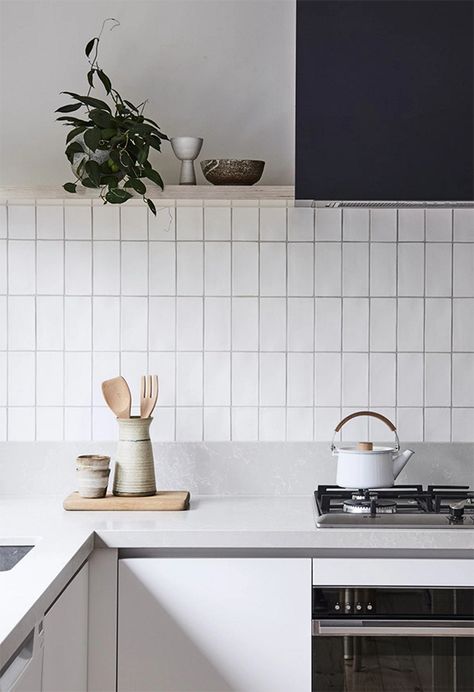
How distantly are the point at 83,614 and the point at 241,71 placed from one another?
5.42 ft

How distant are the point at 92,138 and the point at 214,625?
1308 millimetres

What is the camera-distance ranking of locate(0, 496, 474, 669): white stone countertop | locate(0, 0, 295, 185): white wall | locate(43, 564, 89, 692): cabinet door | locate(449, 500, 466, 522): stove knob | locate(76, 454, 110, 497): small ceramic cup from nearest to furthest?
locate(43, 564, 89, 692): cabinet door → locate(0, 496, 474, 669): white stone countertop → locate(449, 500, 466, 522): stove knob → locate(76, 454, 110, 497): small ceramic cup → locate(0, 0, 295, 185): white wall

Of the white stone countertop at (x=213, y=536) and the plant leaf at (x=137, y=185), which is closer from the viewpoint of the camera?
the white stone countertop at (x=213, y=536)

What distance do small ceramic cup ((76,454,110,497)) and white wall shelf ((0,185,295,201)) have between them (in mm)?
736

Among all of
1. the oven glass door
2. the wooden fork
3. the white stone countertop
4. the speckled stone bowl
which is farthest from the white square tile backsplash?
the oven glass door

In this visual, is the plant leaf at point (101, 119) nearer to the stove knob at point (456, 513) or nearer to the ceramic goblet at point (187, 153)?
the ceramic goblet at point (187, 153)

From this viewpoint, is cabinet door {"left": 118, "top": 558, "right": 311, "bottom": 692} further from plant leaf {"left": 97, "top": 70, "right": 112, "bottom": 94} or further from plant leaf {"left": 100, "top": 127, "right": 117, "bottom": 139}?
plant leaf {"left": 97, "top": 70, "right": 112, "bottom": 94}

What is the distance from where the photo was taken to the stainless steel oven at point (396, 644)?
7.47 ft

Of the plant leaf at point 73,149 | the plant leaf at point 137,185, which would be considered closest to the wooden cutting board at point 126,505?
the plant leaf at point 137,185

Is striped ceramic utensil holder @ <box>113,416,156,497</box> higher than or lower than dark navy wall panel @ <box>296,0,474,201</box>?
lower

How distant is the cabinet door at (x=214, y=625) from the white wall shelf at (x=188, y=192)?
0.99 m

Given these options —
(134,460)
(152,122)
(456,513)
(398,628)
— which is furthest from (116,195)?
(398,628)

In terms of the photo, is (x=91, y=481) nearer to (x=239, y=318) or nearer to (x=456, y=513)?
(x=239, y=318)

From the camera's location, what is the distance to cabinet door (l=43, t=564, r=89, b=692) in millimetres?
1840
